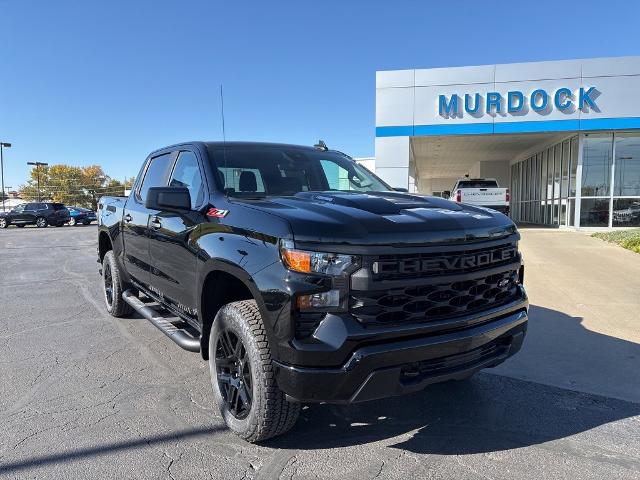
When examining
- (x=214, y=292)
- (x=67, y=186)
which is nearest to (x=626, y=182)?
(x=214, y=292)

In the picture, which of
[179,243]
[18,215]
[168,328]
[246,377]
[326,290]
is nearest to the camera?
[326,290]

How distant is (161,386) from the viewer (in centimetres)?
387

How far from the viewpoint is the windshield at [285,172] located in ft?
11.9

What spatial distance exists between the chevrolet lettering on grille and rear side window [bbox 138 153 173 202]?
8.82 feet

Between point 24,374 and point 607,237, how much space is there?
1490 cm

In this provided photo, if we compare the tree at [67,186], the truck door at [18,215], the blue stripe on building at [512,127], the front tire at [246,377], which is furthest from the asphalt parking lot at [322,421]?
the tree at [67,186]

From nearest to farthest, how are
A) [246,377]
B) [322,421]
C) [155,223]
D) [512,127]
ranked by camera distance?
[246,377] < [322,421] < [155,223] < [512,127]

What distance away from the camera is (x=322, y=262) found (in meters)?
2.45

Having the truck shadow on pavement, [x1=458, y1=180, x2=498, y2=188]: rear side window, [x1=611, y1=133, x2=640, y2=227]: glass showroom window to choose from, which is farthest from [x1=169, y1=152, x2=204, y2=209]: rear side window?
[x1=611, y1=133, x2=640, y2=227]: glass showroom window

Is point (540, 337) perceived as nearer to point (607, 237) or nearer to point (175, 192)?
point (175, 192)

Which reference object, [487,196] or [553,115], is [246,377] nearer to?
[487,196]

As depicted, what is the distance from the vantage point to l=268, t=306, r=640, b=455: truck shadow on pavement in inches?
118

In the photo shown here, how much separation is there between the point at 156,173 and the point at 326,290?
9.98 ft

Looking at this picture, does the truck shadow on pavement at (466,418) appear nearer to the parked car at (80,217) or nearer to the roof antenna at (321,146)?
the roof antenna at (321,146)
